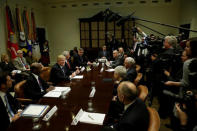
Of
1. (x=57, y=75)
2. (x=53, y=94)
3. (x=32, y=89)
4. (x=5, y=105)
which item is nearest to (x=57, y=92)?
(x=53, y=94)

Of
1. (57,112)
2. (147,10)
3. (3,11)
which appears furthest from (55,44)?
(57,112)

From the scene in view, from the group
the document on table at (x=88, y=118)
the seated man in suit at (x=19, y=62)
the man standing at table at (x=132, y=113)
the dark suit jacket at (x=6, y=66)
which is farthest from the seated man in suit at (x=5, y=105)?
the seated man in suit at (x=19, y=62)

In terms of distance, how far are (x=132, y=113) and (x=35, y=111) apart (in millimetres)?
1135

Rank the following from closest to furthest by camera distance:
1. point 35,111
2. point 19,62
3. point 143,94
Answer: point 35,111
point 143,94
point 19,62

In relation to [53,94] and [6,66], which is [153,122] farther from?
[6,66]

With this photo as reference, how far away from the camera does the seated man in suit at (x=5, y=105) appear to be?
4.94ft

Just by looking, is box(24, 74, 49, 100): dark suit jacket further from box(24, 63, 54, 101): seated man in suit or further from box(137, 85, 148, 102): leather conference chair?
box(137, 85, 148, 102): leather conference chair

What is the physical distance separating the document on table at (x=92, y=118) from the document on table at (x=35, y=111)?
1.61 feet

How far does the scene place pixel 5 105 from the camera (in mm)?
1760

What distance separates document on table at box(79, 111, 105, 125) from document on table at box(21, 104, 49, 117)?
0.49m

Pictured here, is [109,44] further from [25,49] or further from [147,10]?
[25,49]

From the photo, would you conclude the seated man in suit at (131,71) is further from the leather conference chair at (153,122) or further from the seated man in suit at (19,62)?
the seated man in suit at (19,62)

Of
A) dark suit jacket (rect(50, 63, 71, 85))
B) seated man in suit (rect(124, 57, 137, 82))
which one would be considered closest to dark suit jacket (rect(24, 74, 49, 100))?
dark suit jacket (rect(50, 63, 71, 85))

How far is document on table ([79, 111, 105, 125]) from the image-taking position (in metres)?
1.45
